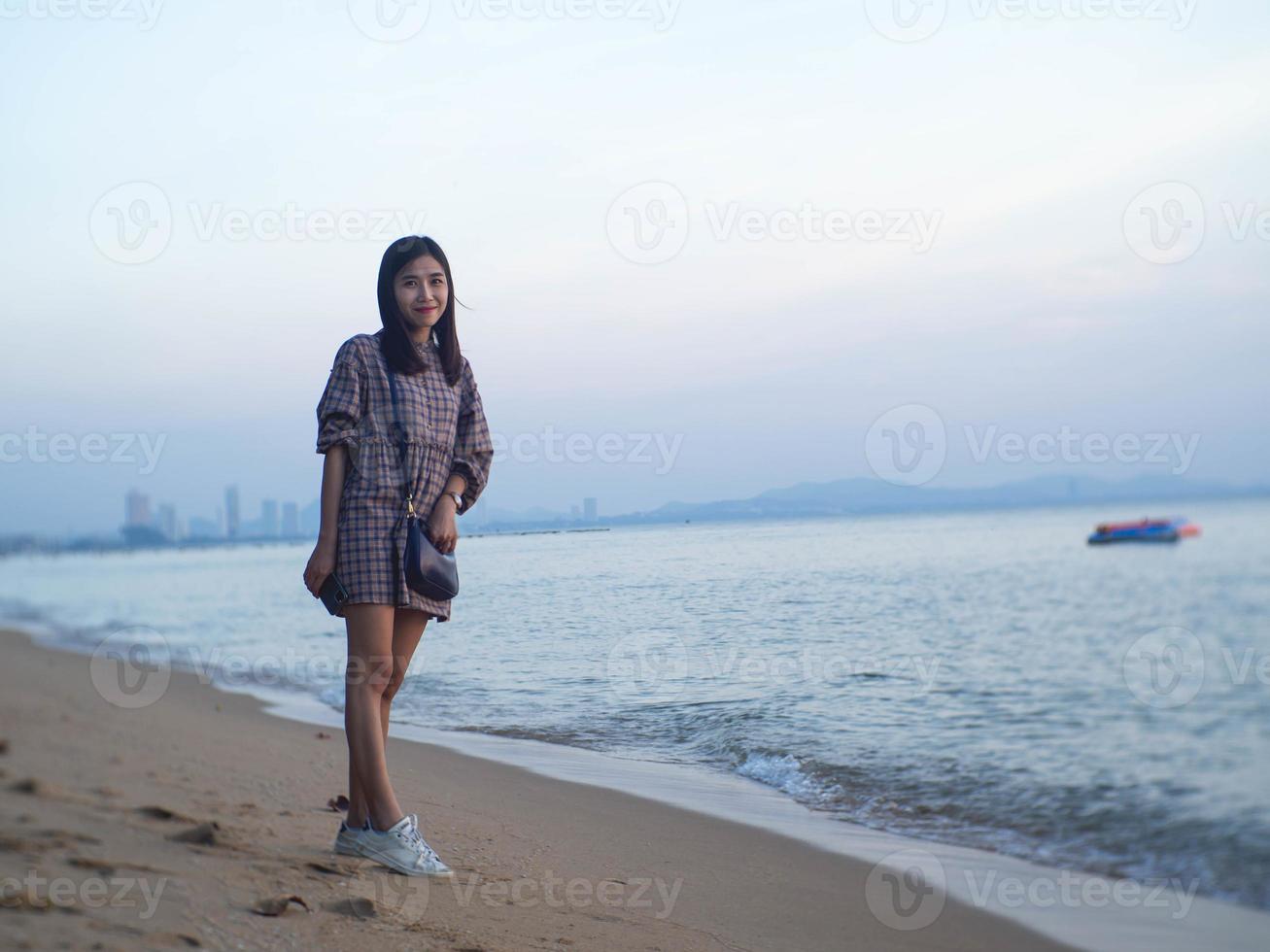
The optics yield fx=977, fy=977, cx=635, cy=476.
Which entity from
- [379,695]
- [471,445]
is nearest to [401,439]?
[471,445]

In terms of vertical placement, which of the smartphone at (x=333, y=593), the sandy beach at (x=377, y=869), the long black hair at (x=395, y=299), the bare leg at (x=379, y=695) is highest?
the long black hair at (x=395, y=299)

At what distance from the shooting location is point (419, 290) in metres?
3.10

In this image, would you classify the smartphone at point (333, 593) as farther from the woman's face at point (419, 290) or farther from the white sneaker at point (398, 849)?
the woman's face at point (419, 290)

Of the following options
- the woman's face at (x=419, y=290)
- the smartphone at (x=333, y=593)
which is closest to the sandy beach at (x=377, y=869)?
the smartphone at (x=333, y=593)

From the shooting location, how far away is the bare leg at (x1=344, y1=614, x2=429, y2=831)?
9.64 feet

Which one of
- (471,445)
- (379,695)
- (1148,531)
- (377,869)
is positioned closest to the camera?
(377,869)

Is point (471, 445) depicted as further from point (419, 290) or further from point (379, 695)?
point (379, 695)

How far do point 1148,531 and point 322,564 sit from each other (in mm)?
21050

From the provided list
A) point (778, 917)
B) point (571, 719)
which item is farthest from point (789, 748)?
point (778, 917)

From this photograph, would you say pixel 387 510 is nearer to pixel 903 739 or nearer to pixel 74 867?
pixel 74 867

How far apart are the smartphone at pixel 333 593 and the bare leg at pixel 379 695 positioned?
39 millimetres

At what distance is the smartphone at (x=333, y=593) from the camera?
2.93m

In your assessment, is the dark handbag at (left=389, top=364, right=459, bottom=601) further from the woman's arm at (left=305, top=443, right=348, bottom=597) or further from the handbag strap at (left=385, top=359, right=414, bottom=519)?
the woman's arm at (left=305, top=443, right=348, bottom=597)

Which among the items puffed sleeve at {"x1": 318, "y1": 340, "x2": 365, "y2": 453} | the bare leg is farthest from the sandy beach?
puffed sleeve at {"x1": 318, "y1": 340, "x2": 365, "y2": 453}
